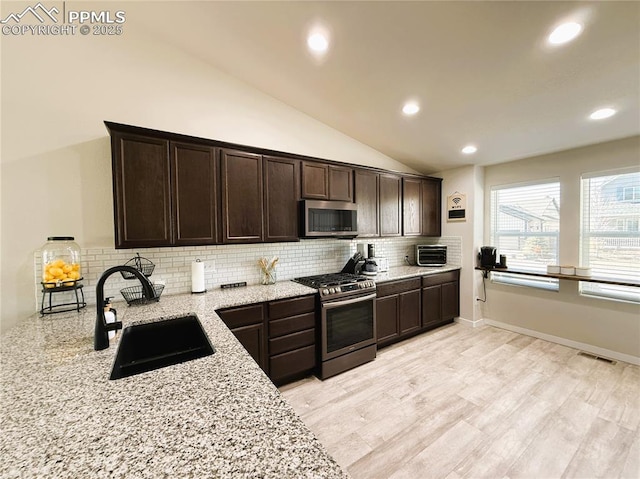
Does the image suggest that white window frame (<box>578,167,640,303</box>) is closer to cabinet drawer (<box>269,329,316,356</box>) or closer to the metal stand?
cabinet drawer (<box>269,329,316,356</box>)

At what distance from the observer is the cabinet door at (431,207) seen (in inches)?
167

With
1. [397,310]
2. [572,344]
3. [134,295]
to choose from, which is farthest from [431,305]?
[134,295]

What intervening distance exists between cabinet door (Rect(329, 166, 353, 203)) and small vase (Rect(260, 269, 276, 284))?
3.80ft

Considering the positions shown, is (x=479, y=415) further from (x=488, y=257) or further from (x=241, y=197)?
(x=241, y=197)

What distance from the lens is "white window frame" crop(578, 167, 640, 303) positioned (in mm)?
2938

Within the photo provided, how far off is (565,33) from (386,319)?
304cm

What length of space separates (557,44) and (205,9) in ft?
8.71

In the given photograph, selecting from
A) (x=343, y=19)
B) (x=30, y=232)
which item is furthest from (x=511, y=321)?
(x=30, y=232)

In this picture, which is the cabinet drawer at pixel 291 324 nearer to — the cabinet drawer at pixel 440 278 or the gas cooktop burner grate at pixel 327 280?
the gas cooktop burner grate at pixel 327 280

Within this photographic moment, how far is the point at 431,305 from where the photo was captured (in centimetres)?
385

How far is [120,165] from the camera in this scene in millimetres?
2043

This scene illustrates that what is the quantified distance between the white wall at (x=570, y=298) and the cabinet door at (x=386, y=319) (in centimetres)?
188

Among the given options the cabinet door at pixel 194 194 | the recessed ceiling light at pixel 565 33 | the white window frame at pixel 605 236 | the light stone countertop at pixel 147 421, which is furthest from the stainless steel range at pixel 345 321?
the white window frame at pixel 605 236

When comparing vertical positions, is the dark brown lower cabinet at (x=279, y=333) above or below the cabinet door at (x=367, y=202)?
below
